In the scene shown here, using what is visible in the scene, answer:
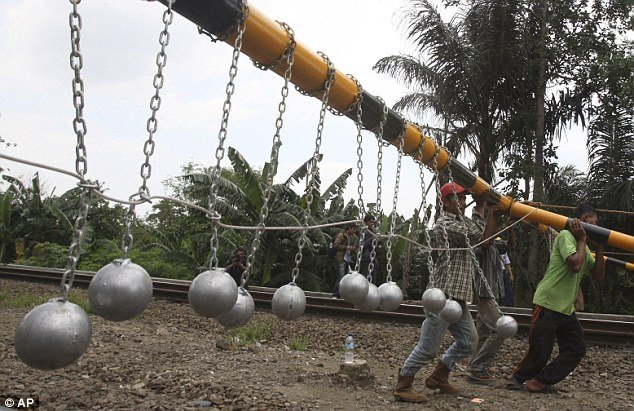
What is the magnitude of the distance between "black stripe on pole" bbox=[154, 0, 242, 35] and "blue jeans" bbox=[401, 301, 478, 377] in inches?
109

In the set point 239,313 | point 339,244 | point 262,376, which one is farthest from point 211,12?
point 339,244

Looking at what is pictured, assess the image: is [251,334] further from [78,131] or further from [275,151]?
[78,131]

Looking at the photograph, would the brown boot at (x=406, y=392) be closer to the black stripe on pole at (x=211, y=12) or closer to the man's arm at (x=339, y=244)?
the black stripe on pole at (x=211, y=12)

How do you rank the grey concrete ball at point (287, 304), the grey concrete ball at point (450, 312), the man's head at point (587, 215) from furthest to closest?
the man's head at point (587, 215), the grey concrete ball at point (450, 312), the grey concrete ball at point (287, 304)

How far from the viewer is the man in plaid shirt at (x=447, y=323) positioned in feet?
14.5

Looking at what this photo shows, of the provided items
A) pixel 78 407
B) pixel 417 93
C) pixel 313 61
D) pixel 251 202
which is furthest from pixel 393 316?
pixel 417 93

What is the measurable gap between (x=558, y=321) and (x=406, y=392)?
161cm

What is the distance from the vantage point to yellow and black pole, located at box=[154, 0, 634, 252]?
266 centimetres

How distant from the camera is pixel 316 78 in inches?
132

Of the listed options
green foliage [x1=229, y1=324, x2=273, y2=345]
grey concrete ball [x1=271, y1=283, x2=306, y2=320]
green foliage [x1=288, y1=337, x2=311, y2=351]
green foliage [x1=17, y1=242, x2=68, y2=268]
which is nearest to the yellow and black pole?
grey concrete ball [x1=271, y1=283, x2=306, y2=320]

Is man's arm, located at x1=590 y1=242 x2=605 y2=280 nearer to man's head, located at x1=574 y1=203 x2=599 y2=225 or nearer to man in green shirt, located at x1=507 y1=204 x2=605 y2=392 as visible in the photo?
man's head, located at x1=574 y1=203 x2=599 y2=225

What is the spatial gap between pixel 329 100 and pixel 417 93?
471 inches

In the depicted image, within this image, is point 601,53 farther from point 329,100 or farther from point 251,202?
point 329,100

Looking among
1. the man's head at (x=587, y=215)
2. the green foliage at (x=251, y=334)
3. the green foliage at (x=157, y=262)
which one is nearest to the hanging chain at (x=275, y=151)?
the man's head at (x=587, y=215)
